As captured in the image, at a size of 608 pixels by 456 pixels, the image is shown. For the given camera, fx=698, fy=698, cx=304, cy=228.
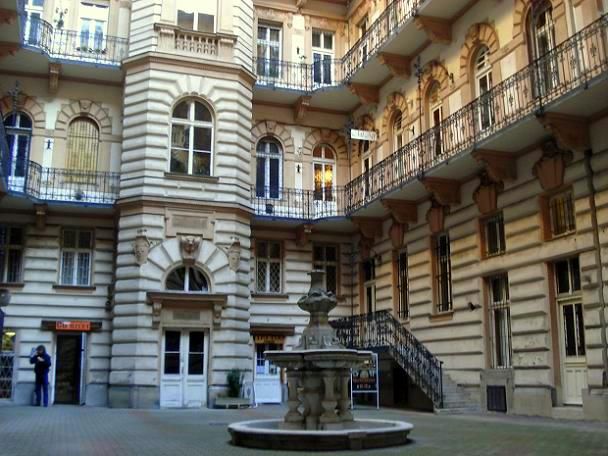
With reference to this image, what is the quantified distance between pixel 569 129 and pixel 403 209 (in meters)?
7.59

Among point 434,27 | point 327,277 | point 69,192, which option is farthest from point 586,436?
point 69,192

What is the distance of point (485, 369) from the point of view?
59.3ft

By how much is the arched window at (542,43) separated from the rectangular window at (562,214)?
2.47 m

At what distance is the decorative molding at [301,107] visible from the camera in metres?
25.8

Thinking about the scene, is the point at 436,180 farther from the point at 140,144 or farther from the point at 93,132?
the point at 93,132

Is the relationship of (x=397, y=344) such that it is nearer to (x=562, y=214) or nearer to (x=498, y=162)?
(x=498, y=162)

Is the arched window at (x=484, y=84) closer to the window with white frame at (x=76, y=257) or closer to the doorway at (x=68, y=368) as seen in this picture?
the window with white frame at (x=76, y=257)

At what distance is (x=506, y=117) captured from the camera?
17031mm

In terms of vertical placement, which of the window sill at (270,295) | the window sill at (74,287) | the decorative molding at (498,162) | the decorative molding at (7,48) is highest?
the decorative molding at (7,48)

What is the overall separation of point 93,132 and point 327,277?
988 centimetres

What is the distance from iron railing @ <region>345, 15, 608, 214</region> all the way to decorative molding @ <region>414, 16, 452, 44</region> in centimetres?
277

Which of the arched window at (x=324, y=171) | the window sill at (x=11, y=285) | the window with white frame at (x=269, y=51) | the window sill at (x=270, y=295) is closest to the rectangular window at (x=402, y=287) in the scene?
the window sill at (x=270, y=295)

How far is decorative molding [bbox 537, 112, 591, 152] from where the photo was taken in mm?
14977

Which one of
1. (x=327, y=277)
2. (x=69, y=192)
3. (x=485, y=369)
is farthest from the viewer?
(x=327, y=277)
